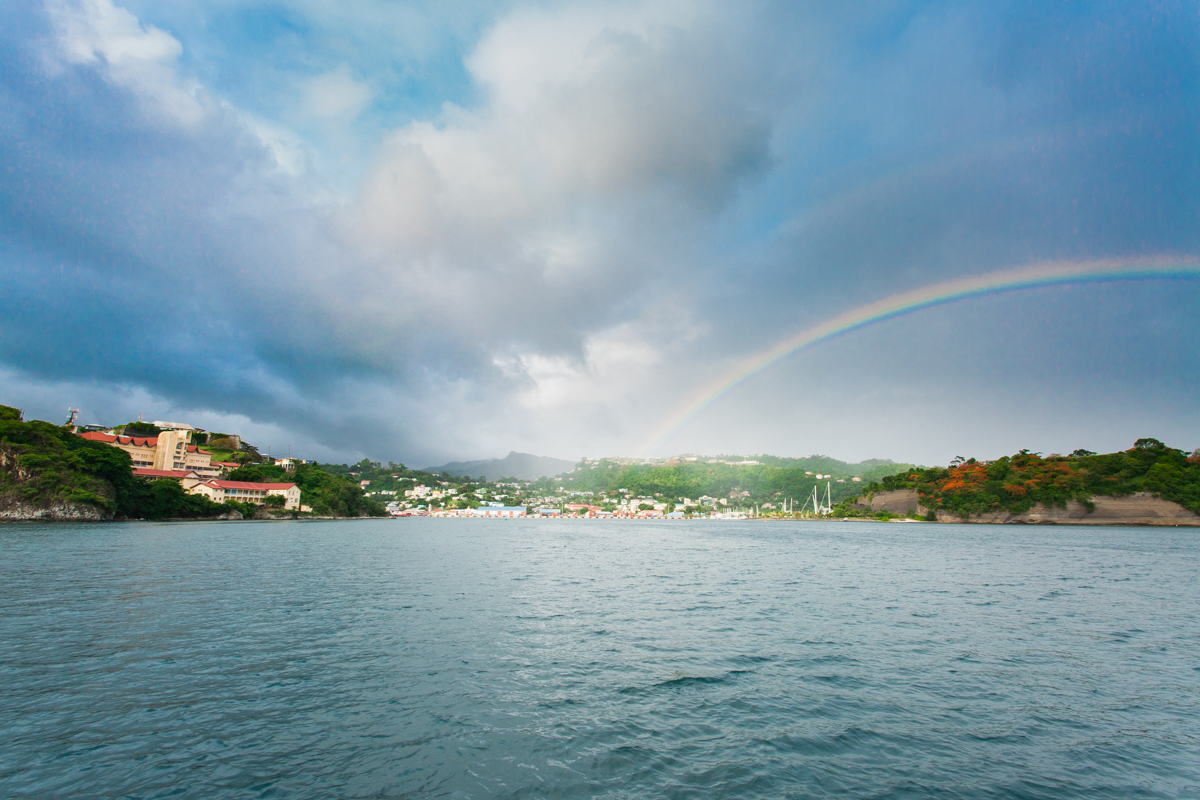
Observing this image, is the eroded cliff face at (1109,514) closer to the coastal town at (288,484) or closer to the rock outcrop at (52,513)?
the coastal town at (288,484)

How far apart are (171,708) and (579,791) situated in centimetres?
868

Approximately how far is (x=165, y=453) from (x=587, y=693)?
155081 millimetres

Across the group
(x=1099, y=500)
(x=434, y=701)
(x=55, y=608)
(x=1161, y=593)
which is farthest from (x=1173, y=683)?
(x=1099, y=500)

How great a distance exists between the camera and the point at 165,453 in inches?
4988

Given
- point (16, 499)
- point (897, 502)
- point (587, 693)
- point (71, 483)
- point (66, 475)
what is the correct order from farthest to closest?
1. point (897, 502)
2. point (71, 483)
3. point (66, 475)
4. point (16, 499)
5. point (587, 693)

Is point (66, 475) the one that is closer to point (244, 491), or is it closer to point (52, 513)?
point (52, 513)

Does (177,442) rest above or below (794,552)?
above

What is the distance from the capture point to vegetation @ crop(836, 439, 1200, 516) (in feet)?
345

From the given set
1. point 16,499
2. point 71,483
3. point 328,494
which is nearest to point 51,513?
point 16,499

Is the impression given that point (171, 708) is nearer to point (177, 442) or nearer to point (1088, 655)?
point (1088, 655)

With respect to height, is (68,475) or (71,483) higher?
(68,475)

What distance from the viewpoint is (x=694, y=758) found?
29.4 ft

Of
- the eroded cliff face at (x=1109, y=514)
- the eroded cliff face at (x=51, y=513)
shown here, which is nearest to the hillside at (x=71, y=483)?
the eroded cliff face at (x=51, y=513)

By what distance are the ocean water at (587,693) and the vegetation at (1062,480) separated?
4662 inches
